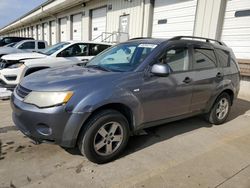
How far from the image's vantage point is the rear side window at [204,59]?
155 inches

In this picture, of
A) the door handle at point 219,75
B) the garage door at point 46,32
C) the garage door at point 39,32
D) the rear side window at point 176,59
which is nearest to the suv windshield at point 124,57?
the rear side window at point 176,59

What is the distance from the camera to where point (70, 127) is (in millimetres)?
2633

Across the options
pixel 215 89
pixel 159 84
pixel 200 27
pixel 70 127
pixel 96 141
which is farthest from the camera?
pixel 200 27

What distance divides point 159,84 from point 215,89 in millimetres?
1551

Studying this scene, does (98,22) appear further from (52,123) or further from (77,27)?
(52,123)

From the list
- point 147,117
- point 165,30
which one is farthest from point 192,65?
point 165,30

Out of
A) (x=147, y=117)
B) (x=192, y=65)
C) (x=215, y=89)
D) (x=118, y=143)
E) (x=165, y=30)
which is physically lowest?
(x=118, y=143)

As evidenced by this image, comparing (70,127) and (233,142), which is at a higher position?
(70,127)

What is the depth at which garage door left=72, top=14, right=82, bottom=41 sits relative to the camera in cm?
1714

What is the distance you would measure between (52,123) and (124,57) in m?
1.65

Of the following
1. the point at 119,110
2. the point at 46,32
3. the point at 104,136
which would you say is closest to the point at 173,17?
the point at 119,110

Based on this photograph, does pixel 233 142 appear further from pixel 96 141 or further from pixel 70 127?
pixel 70 127

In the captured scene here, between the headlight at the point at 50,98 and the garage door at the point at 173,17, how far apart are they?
300 inches

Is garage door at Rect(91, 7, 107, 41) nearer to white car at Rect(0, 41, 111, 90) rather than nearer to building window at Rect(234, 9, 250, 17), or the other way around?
white car at Rect(0, 41, 111, 90)
